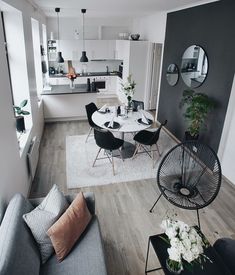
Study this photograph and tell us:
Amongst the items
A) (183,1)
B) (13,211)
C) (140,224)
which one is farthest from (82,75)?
(13,211)

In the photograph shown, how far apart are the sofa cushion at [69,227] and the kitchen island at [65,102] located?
4.15 metres

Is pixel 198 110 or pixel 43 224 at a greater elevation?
pixel 198 110

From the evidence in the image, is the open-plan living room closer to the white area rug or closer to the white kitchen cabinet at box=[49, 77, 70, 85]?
the white area rug

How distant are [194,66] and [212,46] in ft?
1.89

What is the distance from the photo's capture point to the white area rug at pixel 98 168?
3778 millimetres

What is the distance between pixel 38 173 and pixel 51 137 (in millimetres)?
1548

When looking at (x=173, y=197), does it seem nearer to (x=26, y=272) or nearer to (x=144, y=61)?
(x=26, y=272)

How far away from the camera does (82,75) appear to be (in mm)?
8219

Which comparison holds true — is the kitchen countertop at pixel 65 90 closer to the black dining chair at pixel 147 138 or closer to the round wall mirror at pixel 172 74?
the round wall mirror at pixel 172 74

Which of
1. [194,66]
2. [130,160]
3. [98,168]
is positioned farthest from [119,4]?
[98,168]

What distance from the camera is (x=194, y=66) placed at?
4371 mm

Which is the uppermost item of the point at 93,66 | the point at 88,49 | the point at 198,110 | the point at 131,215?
the point at 88,49

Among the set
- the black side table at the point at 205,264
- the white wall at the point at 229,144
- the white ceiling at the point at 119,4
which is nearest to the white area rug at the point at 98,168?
the white wall at the point at 229,144

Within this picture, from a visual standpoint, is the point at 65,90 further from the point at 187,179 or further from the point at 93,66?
the point at 187,179
